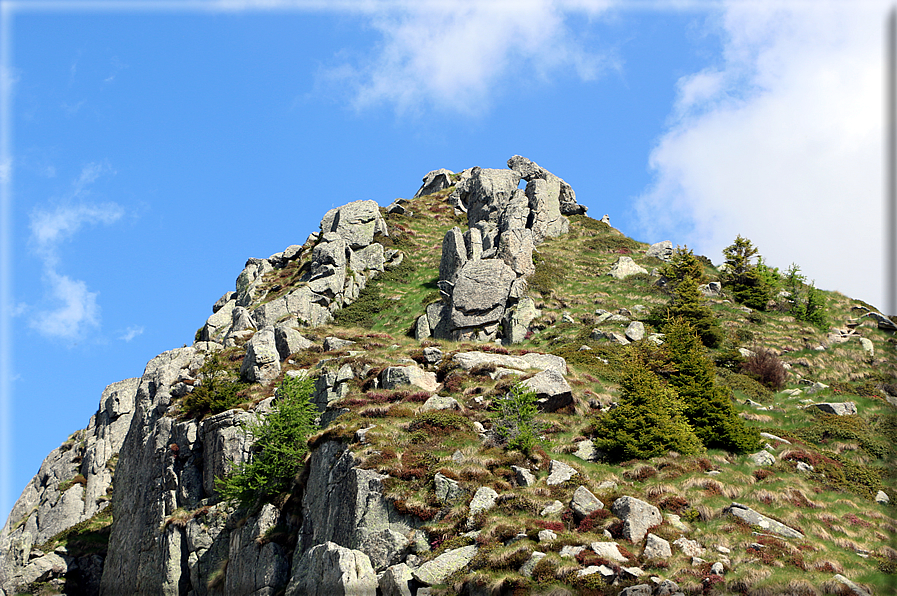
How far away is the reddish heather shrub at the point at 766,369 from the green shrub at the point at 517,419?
2160 centimetres

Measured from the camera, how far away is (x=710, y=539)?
2280 cm

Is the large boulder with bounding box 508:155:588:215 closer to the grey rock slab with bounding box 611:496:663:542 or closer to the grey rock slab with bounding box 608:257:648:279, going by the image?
the grey rock slab with bounding box 608:257:648:279

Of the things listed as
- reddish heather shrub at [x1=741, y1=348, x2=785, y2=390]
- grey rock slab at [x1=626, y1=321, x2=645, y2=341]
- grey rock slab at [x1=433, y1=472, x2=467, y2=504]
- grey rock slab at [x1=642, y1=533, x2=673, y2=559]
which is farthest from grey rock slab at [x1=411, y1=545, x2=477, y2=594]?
reddish heather shrub at [x1=741, y1=348, x2=785, y2=390]

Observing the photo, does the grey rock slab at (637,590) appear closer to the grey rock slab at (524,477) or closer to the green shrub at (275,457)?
the grey rock slab at (524,477)

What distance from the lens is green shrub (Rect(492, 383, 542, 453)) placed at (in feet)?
96.7

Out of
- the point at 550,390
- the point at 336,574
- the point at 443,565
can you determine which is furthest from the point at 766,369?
the point at 336,574

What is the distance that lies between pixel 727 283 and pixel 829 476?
123 ft

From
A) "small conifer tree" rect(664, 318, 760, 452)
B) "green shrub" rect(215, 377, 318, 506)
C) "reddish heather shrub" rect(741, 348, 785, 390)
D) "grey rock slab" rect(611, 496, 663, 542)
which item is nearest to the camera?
"grey rock slab" rect(611, 496, 663, 542)

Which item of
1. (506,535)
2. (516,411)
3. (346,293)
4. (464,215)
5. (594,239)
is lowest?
(506,535)

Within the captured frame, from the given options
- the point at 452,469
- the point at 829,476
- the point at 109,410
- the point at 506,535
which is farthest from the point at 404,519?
the point at 109,410

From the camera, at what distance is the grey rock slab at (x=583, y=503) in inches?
950

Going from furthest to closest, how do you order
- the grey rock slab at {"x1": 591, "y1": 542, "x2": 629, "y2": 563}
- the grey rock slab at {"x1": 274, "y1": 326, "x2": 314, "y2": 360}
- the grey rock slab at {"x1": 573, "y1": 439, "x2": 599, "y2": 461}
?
the grey rock slab at {"x1": 274, "y1": 326, "x2": 314, "y2": 360} < the grey rock slab at {"x1": 573, "y1": 439, "x2": 599, "y2": 461} < the grey rock slab at {"x1": 591, "y1": 542, "x2": 629, "y2": 563}

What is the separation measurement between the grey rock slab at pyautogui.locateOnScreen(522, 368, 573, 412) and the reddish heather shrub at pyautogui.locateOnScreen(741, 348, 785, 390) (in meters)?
18.2

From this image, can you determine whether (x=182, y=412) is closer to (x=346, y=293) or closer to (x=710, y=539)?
(x=346, y=293)
